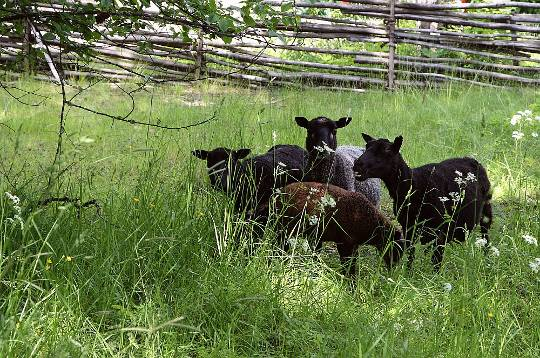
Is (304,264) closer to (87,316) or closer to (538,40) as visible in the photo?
(87,316)

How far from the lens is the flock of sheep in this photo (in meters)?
4.52

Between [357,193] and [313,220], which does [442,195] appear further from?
[313,220]

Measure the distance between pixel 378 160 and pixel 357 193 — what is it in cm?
51

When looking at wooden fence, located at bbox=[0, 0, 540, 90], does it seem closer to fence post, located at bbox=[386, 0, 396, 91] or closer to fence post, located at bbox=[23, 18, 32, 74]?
fence post, located at bbox=[386, 0, 396, 91]

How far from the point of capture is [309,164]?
19.4 feet

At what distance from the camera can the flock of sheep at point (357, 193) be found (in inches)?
178

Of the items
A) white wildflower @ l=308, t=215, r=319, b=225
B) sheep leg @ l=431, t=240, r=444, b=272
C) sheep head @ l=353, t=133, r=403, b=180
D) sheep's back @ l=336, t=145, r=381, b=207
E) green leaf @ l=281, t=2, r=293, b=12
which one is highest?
green leaf @ l=281, t=2, r=293, b=12

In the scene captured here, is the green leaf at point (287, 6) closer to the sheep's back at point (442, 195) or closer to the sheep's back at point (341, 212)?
the sheep's back at point (341, 212)

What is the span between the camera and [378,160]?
5.24 m

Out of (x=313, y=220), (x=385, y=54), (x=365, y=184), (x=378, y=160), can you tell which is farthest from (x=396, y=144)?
(x=385, y=54)

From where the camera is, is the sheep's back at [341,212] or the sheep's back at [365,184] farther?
the sheep's back at [365,184]

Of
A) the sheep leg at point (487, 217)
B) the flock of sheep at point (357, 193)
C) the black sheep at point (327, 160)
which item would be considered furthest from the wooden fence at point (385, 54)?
the sheep leg at point (487, 217)

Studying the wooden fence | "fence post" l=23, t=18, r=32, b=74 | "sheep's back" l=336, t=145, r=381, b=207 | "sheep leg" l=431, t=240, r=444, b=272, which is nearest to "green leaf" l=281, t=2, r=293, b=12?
"fence post" l=23, t=18, r=32, b=74

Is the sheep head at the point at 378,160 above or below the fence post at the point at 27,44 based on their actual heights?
below
